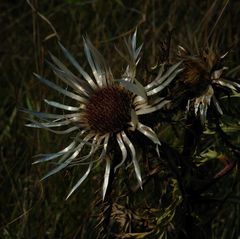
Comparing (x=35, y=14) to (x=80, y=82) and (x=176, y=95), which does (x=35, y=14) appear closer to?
(x=80, y=82)

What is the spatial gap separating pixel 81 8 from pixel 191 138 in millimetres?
1502

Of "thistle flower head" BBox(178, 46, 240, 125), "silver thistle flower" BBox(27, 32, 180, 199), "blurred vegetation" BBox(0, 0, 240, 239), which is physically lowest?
"blurred vegetation" BBox(0, 0, 240, 239)

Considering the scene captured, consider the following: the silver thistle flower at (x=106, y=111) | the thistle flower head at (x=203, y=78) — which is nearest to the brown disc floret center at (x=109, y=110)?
the silver thistle flower at (x=106, y=111)

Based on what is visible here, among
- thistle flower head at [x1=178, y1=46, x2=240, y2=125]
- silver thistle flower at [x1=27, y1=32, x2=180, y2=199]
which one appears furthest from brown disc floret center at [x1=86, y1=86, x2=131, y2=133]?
thistle flower head at [x1=178, y1=46, x2=240, y2=125]

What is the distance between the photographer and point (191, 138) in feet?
3.75

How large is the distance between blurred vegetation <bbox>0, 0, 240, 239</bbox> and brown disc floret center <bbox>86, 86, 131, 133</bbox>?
6 centimetres

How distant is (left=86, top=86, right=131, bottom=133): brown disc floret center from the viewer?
108 cm

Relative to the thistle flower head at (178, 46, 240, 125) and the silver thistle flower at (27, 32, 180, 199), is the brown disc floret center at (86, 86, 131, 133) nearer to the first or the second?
the silver thistle flower at (27, 32, 180, 199)

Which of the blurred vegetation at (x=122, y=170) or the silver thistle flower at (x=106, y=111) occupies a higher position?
the silver thistle flower at (x=106, y=111)

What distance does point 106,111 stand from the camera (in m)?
1.11

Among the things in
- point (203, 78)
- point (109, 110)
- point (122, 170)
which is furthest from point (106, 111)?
point (122, 170)

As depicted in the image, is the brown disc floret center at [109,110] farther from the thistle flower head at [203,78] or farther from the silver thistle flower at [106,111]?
the thistle flower head at [203,78]

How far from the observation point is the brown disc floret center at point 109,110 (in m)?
1.08

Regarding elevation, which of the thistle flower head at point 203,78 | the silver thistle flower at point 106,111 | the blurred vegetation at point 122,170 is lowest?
the blurred vegetation at point 122,170
